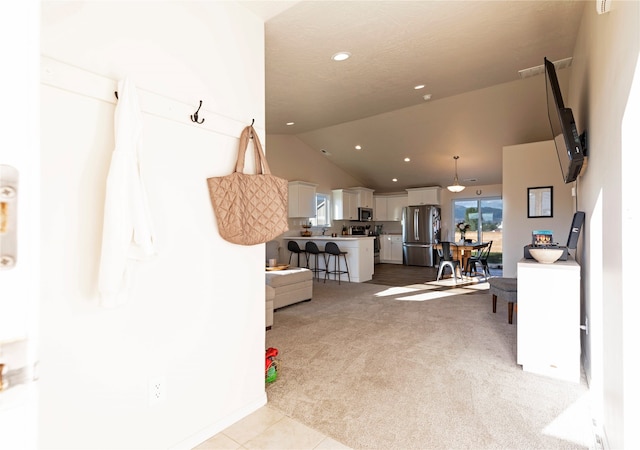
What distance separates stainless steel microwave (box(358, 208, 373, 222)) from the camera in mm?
9516

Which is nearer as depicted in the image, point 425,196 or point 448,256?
point 448,256

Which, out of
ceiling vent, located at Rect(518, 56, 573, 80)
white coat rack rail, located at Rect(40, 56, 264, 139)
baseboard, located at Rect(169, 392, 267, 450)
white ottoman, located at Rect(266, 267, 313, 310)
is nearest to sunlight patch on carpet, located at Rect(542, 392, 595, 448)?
baseboard, located at Rect(169, 392, 267, 450)

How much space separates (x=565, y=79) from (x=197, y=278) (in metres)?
5.14

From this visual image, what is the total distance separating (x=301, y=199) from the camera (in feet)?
24.3

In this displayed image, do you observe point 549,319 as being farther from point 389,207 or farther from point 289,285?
point 389,207

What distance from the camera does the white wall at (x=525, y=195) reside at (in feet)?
17.3

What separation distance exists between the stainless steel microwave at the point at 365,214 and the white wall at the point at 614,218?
717cm

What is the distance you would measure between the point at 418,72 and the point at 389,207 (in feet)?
21.8

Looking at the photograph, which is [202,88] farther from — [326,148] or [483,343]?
[326,148]

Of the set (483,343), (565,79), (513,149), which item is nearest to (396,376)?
(483,343)

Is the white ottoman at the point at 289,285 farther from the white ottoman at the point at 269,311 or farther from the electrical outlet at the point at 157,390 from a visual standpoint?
the electrical outlet at the point at 157,390

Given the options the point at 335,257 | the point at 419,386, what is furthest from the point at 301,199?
the point at 419,386

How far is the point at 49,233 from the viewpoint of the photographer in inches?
50.8

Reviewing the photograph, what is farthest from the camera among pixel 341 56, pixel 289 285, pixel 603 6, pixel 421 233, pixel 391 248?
pixel 391 248
